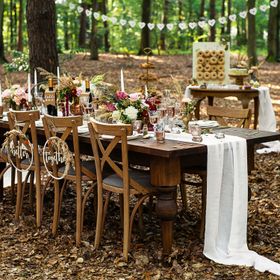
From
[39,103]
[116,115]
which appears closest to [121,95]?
[116,115]

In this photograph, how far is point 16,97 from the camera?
19.0 feet

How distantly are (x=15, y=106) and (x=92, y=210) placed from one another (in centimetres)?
130

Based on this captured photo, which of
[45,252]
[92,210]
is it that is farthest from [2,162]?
[45,252]

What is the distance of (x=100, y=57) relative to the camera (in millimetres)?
21672

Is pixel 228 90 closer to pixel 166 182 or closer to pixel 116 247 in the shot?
pixel 116 247

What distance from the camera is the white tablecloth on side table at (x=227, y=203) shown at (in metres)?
4.49

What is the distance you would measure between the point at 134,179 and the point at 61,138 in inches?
26.8

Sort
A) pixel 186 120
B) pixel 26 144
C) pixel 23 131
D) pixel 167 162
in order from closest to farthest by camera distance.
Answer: pixel 167 162
pixel 186 120
pixel 23 131
pixel 26 144

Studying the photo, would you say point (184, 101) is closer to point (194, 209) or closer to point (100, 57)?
point (194, 209)

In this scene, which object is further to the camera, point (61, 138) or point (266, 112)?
point (266, 112)

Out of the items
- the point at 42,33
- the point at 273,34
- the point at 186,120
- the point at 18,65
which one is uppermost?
the point at 273,34

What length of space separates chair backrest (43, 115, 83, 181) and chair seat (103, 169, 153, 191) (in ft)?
1.05

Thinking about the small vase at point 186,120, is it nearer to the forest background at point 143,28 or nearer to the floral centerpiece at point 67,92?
the floral centerpiece at point 67,92

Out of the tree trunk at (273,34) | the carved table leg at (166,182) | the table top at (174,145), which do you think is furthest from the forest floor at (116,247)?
the tree trunk at (273,34)
